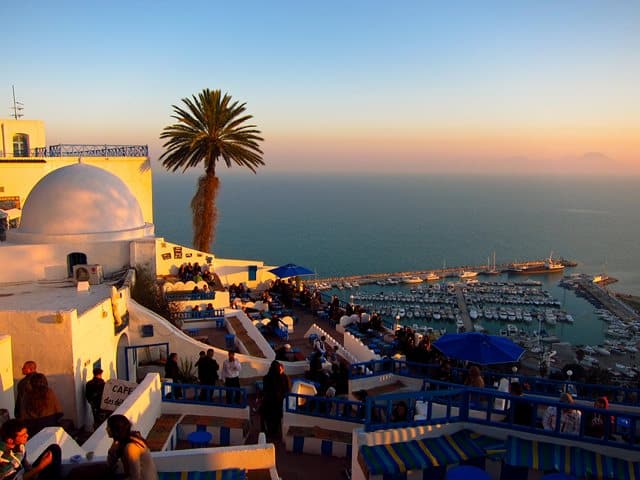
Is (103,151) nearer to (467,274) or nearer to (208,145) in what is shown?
(208,145)

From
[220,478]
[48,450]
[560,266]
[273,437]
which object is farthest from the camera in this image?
[560,266]

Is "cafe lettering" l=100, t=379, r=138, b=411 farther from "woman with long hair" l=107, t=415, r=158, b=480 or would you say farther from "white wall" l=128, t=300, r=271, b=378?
"woman with long hair" l=107, t=415, r=158, b=480

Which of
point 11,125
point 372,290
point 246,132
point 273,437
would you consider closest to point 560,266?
point 372,290

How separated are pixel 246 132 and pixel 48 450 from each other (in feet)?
83.0

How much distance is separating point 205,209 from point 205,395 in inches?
768

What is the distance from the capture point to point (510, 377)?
10.0 metres

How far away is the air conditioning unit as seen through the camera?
51.1ft

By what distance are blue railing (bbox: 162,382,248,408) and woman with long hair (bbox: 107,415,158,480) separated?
454cm

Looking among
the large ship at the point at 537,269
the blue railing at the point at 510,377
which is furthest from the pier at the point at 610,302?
the blue railing at the point at 510,377

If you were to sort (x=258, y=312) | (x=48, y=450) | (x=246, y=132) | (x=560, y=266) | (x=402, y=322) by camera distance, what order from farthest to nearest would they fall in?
1. (x=560, y=266)
2. (x=402, y=322)
3. (x=246, y=132)
4. (x=258, y=312)
5. (x=48, y=450)

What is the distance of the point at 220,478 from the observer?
5.89m

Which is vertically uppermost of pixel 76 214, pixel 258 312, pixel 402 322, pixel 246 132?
pixel 246 132

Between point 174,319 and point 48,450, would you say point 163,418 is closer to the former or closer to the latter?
point 48,450

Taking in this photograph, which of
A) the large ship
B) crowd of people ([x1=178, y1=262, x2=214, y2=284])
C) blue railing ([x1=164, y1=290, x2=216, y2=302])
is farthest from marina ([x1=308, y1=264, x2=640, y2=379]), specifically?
blue railing ([x1=164, y1=290, x2=216, y2=302])
